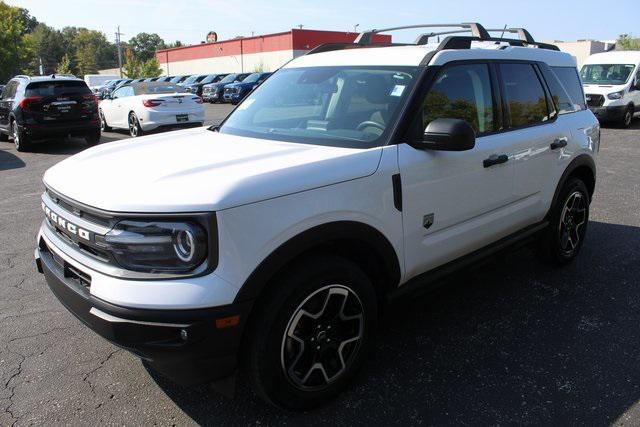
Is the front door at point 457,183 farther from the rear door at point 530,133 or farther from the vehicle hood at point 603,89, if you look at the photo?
the vehicle hood at point 603,89

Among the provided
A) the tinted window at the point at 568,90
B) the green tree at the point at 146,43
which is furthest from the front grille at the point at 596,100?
the green tree at the point at 146,43

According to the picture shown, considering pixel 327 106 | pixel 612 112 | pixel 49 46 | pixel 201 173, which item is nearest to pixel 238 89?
pixel 612 112

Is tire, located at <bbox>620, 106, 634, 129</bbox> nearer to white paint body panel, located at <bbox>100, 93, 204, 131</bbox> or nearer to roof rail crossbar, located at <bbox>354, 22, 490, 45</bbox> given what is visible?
white paint body panel, located at <bbox>100, 93, 204, 131</bbox>

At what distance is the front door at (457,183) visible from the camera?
3.01 meters

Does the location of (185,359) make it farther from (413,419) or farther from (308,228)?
(413,419)

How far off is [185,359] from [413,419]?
1205mm

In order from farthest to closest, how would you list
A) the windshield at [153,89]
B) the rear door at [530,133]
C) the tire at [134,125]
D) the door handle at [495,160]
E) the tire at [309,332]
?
the windshield at [153,89]
the tire at [134,125]
the rear door at [530,133]
the door handle at [495,160]
the tire at [309,332]

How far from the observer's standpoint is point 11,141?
14.7 metres

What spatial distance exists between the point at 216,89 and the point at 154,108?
1804cm

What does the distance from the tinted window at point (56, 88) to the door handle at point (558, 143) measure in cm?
1120

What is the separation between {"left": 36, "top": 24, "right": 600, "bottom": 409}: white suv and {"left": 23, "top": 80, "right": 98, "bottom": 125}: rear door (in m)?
9.61

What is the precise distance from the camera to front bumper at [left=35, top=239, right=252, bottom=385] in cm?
220

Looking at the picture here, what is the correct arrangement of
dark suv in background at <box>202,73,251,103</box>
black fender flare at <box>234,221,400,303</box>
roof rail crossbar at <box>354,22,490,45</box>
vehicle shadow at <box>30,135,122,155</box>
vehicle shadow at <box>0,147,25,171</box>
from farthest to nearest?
1. dark suv in background at <box>202,73,251,103</box>
2. vehicle shadow at <box>30,135,122,155</box>
3. vehicle shadow at <box>0,147,25,171</box>
4. roof rail crossbar at <box>354,22,490,45</box>
5. black fender flare at <box>234,221,400,303</box>

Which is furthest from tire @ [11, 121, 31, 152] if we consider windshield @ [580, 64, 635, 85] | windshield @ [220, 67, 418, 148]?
windshield @ [580, 64, 635, 85]
